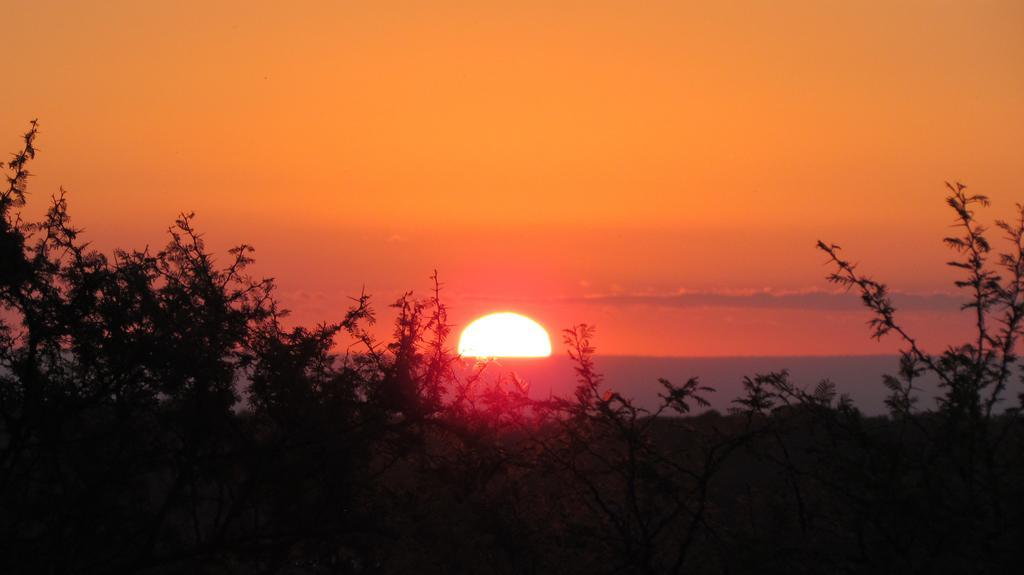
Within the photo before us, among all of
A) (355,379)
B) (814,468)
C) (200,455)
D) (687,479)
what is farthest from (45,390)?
(814,468)

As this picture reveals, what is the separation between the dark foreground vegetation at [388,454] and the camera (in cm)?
882

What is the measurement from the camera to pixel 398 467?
36.9 feet

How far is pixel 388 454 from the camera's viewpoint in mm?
10570

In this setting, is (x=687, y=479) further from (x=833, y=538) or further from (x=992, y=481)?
(x=992, y=481)

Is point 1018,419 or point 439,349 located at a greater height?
point 439,349

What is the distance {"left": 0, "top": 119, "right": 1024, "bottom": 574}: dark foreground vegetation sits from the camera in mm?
8820

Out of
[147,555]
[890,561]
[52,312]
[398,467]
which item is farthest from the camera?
[398,467]

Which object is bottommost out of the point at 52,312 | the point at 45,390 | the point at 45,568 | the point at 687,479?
the point at 45,568

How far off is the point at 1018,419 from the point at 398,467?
597cm

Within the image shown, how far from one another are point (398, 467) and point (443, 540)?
142 centimetres

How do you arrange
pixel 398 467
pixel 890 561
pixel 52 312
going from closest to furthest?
1. pixel 890 561
2. pixel 52 312
3. pixel 398 467

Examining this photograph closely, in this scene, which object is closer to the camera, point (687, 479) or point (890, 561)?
point (890, 561)

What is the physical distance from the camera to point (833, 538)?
8.95 m

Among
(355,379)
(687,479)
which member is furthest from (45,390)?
(687,479)
